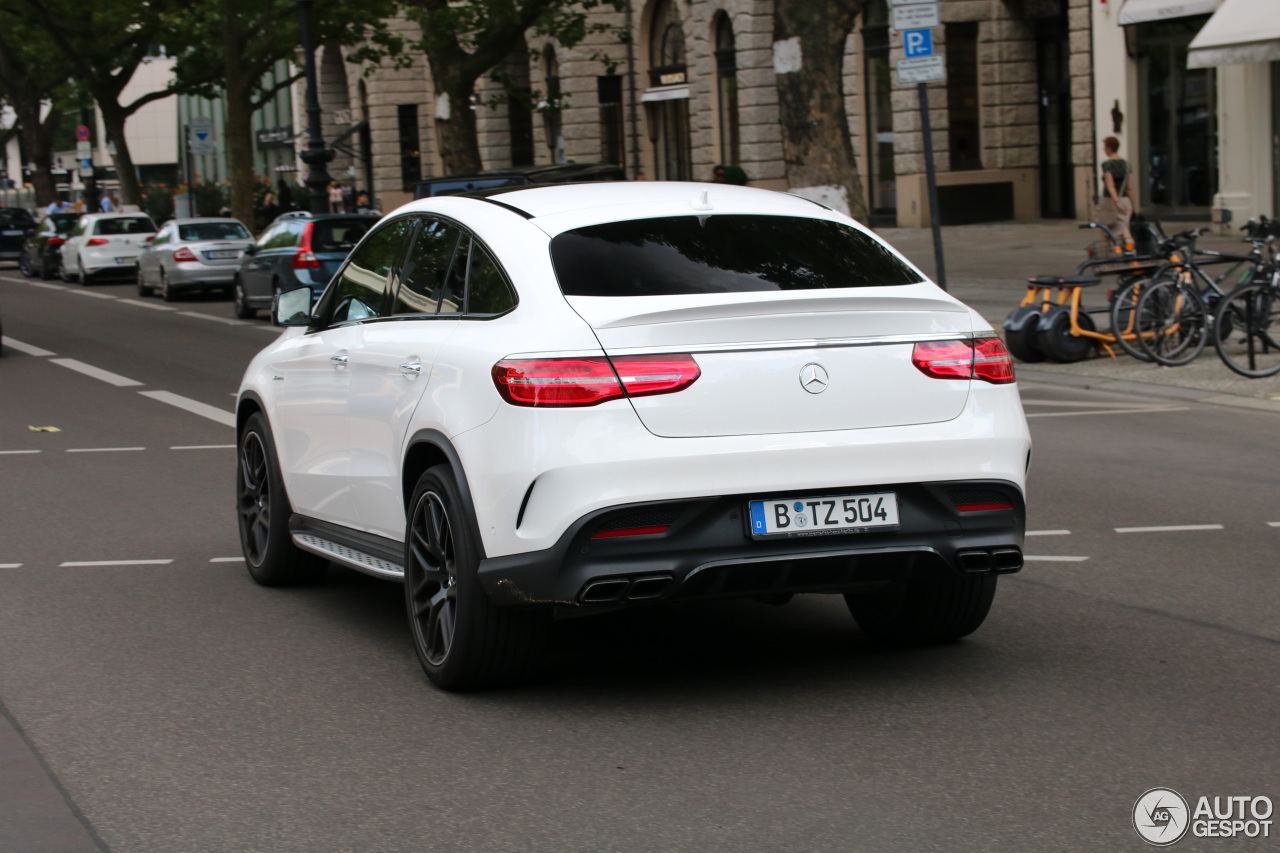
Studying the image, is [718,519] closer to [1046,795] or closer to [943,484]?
[943,484]

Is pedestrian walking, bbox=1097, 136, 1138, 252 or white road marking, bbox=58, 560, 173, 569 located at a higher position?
pedestrian walking, bbox=1097, 136, 1138, 252

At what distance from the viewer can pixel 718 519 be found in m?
5.11

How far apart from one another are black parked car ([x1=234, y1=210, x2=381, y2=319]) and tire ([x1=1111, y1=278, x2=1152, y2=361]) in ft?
32.6

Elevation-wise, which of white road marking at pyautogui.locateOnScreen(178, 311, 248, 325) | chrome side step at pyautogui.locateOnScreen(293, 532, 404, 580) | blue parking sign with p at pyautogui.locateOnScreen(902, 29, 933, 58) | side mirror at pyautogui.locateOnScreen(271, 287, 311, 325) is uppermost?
blue parking sign with p at pyautogui.locateOnScreen(902, 29, 933, 58)

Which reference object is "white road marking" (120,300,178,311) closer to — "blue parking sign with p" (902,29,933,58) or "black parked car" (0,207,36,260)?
"blue parking sign with p" (902,29,933,58)

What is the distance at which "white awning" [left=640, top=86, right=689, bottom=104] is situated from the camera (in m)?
44.2

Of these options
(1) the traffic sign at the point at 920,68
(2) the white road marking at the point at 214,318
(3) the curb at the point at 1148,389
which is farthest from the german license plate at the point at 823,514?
(2) the white road marking at the point at 214,318

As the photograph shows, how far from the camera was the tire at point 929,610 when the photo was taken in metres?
5.93

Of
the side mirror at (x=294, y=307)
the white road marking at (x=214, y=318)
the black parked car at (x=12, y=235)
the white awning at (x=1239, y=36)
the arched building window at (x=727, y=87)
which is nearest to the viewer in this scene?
the side mirror at (x=294, y=307)

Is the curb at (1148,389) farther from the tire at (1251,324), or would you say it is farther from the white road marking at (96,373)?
the white road marking at (96,373)

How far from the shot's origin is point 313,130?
108 feet

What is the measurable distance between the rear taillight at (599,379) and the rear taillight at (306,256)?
17.6 m

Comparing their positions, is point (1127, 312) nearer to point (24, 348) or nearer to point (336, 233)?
point (336, 233)

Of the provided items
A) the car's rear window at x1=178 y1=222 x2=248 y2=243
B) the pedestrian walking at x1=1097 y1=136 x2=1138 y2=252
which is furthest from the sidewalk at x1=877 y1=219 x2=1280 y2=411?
the car's rear window at x1=178 y1=222 x2=248 y2=243
